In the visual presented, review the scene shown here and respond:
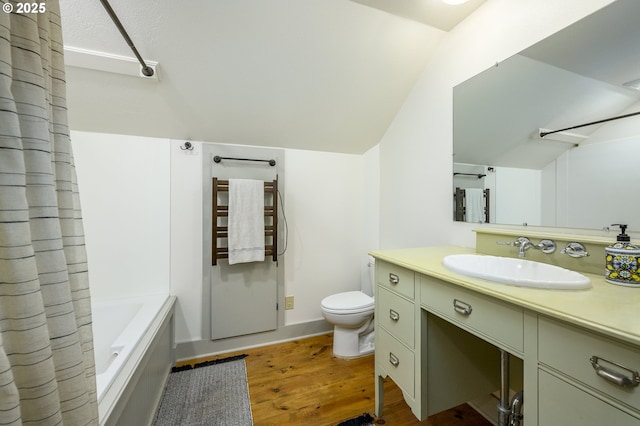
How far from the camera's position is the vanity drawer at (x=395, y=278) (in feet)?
3.64

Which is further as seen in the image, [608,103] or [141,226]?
[141,226]

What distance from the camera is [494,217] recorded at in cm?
133

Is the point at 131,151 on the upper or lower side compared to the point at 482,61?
lower

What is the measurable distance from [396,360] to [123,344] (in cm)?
132

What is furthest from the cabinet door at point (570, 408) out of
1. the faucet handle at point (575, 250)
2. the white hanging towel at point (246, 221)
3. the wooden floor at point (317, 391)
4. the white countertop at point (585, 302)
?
the white hanging towel at point (246, 221)

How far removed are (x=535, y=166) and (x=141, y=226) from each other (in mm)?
2454

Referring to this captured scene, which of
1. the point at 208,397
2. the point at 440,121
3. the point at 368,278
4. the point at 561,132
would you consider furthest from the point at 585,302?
the point at 208,397

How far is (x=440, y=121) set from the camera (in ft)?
5.27

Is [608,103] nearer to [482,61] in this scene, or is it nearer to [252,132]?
[482,61]

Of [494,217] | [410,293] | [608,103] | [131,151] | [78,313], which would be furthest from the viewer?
[131,151]

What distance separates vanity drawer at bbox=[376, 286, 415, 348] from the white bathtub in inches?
44.6

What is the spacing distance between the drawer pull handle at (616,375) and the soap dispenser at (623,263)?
0.41 m

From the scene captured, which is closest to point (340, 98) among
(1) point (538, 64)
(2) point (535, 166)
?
(1) point (538, 64)

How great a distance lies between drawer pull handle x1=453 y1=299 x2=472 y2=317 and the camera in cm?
85
